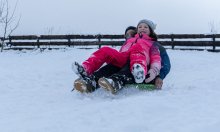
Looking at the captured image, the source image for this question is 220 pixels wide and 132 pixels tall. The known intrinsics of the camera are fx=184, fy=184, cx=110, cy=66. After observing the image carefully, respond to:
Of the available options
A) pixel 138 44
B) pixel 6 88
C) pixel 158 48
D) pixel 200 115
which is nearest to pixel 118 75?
pixel 138 44

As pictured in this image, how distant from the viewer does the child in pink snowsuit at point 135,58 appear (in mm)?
2236

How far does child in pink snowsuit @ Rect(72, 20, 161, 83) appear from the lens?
224 centimetres

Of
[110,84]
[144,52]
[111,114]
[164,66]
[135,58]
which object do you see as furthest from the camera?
[164,66]

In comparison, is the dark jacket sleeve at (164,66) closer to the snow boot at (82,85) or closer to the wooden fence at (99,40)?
the snow boot at (82,85)

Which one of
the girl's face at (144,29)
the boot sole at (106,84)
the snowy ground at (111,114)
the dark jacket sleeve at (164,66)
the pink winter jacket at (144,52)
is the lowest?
the snowy ground at (111,114)

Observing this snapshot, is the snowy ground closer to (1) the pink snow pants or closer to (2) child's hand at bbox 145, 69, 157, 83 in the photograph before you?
(2) child's hand at bbox 145, 69, 157, 83

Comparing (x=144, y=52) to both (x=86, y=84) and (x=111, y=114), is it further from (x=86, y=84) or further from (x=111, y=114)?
(x=111, y=114)

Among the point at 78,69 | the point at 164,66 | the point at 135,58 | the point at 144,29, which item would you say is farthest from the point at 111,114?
the point at 144,29

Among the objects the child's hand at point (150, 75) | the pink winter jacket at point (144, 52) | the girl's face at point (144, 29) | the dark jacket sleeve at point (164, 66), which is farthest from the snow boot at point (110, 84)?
the girl's face at point (144, 29)

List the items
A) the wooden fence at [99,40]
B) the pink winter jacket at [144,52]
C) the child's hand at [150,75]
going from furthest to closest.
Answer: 1. the wooden fence at [99,40]
2. the child's hand at [150,75]
3. the pink winter jacket at [144,52]

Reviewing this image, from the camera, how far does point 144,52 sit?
262cm

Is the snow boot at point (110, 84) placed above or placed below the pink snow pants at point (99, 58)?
below

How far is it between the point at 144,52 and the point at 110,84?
817 mm

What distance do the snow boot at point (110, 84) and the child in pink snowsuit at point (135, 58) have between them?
24 cm
